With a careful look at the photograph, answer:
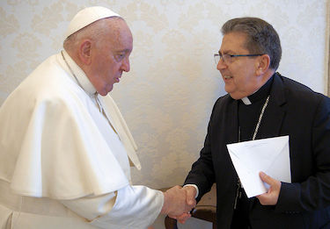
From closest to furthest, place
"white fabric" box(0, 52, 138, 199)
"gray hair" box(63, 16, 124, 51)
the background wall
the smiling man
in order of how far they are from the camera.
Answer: "white fabric" box(0, 52, 138, 199) < "gray hair" box(63, 16, 124, 51) < the smiling man < the background wall

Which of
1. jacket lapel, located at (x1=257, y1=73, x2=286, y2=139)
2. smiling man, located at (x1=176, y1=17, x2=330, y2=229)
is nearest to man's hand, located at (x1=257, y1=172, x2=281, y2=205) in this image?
smiling man, located at (x1=176, y1=17, x2=330, y2=229)

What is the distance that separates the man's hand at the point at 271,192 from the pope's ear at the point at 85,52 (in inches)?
41.3

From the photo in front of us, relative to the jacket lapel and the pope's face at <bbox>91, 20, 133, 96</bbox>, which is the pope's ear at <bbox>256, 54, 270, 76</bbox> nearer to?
the jacket lapel

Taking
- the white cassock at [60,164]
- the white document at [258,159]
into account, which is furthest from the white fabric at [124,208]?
the white document at [258,159]

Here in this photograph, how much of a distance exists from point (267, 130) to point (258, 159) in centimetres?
23

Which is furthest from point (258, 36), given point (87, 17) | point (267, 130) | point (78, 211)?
point (78, 211)

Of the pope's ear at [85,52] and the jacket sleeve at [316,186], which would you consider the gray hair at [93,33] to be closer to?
the pope's ear at [85,52]

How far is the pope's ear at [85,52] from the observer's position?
1.53m

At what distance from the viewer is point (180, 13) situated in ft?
7.88

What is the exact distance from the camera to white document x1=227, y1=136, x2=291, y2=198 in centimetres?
159

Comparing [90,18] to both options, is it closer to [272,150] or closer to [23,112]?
[23,112]

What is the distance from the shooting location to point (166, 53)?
2422 millimetres

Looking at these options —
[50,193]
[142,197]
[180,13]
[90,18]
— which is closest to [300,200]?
[142,197]

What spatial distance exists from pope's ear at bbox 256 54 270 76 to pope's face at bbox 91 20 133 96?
75 centimetres
